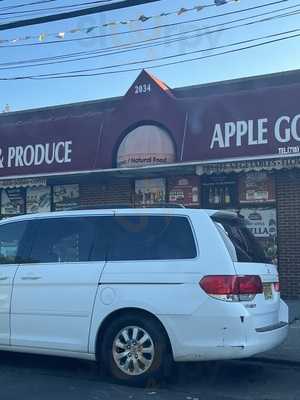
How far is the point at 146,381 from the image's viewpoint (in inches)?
238

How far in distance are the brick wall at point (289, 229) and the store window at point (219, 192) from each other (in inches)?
38.7

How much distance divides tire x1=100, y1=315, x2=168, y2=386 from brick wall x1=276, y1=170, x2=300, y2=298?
6.68 m

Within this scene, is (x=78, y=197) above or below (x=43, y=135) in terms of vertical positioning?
below

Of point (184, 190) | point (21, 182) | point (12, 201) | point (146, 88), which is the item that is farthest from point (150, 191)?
point (12, 201)

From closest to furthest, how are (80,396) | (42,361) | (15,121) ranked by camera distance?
(80,396)
(42,361)
(15,121)

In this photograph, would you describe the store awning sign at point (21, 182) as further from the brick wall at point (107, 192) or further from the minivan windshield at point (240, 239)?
the minivan windshield at point (240, 239)

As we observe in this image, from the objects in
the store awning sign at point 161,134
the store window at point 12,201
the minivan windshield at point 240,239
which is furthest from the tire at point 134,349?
the store window at point 12,201

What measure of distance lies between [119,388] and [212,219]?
1.97m

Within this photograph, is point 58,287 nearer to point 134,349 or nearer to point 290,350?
A: point 134,349

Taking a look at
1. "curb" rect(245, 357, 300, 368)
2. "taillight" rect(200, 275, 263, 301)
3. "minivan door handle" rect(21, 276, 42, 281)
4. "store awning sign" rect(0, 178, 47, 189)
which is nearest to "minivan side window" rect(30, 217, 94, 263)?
"minivan door handle" rect(21, 276, 42, 281)

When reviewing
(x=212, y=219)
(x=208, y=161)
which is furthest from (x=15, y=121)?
(x=212, y=219)

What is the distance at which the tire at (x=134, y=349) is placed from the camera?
602 centimetres

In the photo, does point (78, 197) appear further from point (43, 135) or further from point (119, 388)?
point (119, 388)

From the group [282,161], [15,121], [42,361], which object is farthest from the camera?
[15,121]
